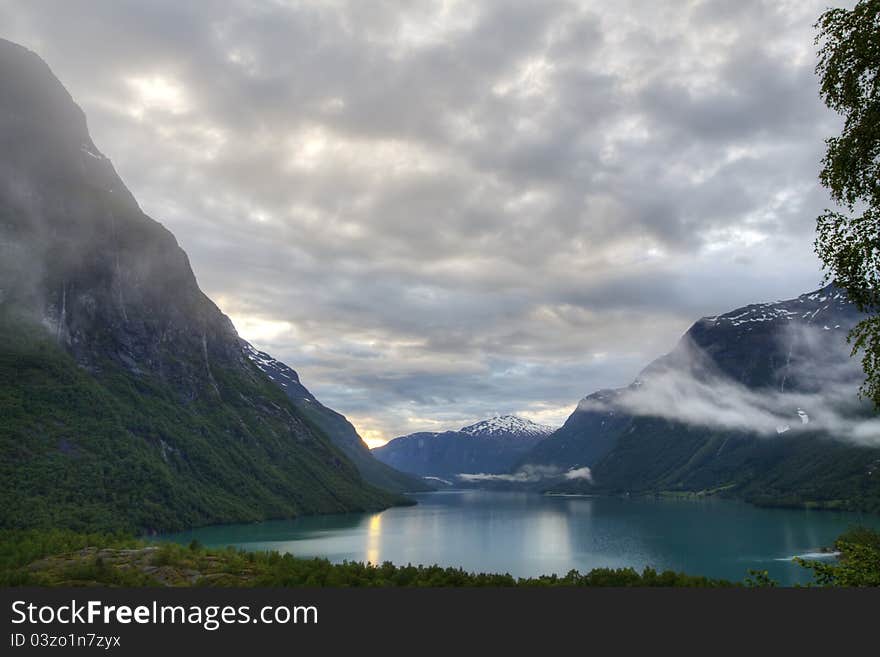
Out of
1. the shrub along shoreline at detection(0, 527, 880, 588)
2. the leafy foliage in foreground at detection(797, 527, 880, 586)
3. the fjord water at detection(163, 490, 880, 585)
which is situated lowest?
the fjord water at detection(163, 490, 880, 585)

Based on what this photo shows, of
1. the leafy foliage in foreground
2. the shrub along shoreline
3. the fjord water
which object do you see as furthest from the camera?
the fjord water

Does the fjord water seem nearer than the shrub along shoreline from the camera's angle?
No

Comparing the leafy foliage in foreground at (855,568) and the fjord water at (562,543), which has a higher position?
the leafy foliage in foreground at (855,568)

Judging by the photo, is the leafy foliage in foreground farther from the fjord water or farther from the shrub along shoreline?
the fjord water

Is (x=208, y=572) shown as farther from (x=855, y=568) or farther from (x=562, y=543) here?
(x=562, y=543)

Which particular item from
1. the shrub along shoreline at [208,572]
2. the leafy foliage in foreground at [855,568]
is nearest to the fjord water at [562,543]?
the shrub along shoreline at [208,572]

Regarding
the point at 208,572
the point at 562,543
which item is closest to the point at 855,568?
the point at 208,572

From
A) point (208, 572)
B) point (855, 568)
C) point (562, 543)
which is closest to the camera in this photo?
point (855, 568)

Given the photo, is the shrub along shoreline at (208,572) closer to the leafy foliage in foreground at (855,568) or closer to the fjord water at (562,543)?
the leafy foliage in foreground at (855,568)

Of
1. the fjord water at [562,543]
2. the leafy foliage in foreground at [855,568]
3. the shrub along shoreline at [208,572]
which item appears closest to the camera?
the leafy foliage in foreground at [855,568]

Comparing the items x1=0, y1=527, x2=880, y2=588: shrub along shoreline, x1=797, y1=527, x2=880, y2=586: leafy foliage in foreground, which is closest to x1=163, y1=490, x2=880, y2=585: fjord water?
x1=0, y1=527, x2=880, y2=588: shrub along shoreline

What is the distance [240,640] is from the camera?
12188 mm

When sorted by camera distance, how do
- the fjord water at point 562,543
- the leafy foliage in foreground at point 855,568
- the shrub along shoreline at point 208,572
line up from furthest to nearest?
the fjord water at point 562,543 < the shrub along shoreline at point 208,572 < the leafy foliage in foreground at point 855,568

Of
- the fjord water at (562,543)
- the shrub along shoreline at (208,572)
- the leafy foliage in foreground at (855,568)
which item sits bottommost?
the fjord water at (562,543)
